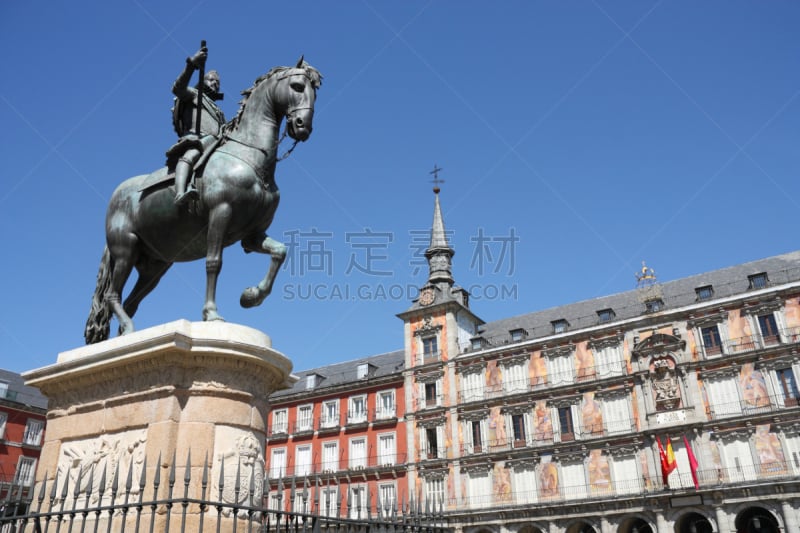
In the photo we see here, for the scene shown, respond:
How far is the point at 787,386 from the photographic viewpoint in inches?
→ 1216

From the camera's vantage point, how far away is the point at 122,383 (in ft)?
16.6

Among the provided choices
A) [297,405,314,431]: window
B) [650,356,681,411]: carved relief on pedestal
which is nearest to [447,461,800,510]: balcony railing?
[650,356,681,411]: carved relief on pedestal

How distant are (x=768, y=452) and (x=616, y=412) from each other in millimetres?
7116

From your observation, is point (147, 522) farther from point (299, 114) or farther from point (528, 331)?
point (528, 331)

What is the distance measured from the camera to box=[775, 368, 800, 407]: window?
99.8 feet

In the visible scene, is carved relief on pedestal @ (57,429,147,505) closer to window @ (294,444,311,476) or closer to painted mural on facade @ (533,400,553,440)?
painted mural on facade @ (533,400,553,440)

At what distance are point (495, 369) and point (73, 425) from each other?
113 ft

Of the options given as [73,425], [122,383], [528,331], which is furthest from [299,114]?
[528,331]

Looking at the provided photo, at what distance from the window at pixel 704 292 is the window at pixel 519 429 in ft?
38.3

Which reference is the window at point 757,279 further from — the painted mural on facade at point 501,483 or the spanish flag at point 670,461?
the painted mural on facade at point 501,483

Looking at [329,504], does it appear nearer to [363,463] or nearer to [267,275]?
[267,275]

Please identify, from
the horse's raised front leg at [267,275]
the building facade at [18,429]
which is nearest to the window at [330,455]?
the building facade at [18,429]

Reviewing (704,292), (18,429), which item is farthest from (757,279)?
(18,429)

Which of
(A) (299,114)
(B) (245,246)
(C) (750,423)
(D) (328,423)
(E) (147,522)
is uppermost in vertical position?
(D) (328,423)
